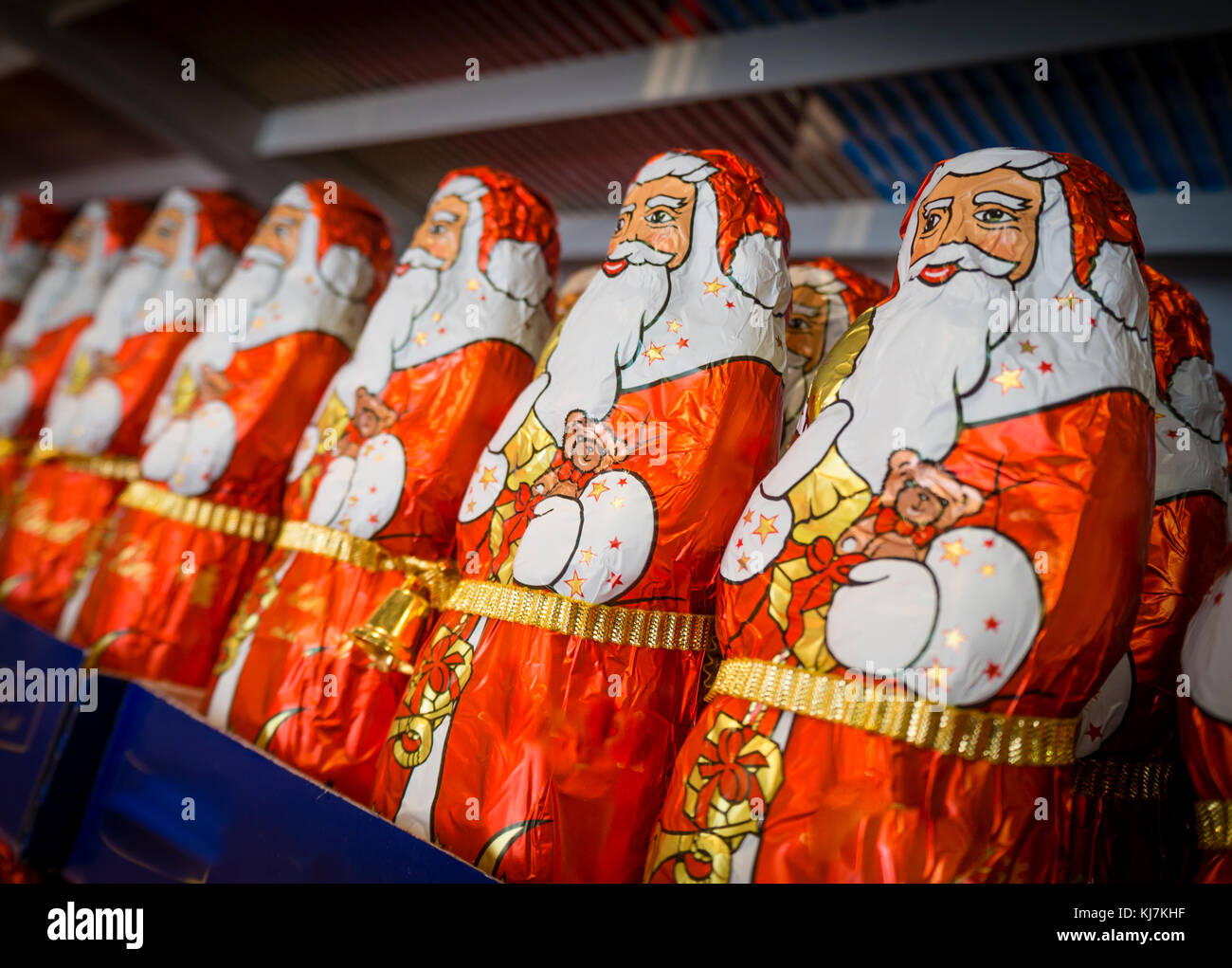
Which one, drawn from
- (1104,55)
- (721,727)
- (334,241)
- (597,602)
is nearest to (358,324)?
(334,241)

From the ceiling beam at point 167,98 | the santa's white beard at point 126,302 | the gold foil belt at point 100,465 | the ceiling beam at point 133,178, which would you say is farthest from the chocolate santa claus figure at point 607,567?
the ceiling beam at point 133,178

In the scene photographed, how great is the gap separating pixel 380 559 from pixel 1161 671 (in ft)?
3.15

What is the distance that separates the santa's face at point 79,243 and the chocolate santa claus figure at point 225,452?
1078 mm

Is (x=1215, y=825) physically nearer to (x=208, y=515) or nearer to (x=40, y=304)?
(x=208, y=515)

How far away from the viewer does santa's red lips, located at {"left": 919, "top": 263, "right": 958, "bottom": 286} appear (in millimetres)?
864

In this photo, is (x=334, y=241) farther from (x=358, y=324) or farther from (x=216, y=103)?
(x=216, y=103)

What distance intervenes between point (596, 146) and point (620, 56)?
0.27 m

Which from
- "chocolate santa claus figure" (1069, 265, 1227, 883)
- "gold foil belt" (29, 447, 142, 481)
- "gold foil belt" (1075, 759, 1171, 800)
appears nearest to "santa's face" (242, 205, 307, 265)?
"gold foil belt" (29, 447, 142, 481)

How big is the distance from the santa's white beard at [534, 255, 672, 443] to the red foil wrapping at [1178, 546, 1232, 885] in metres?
0.63

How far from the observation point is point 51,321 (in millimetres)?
2264

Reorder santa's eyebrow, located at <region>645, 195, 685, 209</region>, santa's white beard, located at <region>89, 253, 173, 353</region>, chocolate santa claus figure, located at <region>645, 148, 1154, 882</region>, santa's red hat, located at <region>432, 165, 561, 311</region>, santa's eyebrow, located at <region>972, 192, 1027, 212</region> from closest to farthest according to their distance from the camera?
chocolate santa claus figure, located at <region>645, 148, 1154, 882</region> < santa's eyebrow, located at <region>972, 192, 1027, 212</region> < santa's eyebrow, located at <region>645, 195, 685, 209</region> < santa's red hat, located at <region>432, 165, 561, 311</region> < santa's white beard, located at <region>89, 253, 173, 353</region>

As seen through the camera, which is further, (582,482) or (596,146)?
(596,146)

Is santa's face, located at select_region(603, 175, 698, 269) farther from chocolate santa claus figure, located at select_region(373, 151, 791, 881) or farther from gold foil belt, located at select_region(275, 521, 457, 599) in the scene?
gold foil belt, located at select_region(275, 521, 457, 599)

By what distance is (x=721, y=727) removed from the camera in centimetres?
84
